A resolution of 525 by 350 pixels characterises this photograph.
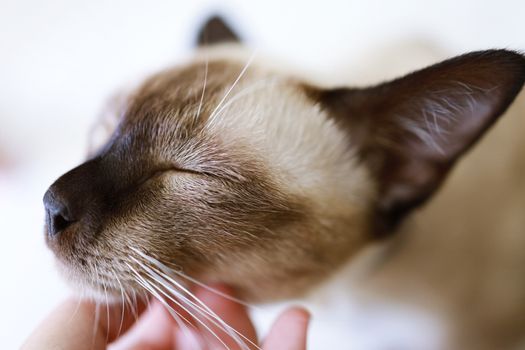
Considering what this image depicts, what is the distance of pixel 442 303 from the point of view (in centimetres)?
121

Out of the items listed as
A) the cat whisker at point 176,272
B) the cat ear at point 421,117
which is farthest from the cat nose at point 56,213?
the cat ear at point 421,117

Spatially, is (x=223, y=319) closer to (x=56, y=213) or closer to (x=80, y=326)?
(x=80, y=326)

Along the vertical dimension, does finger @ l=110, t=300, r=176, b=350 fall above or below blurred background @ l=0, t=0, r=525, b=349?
below

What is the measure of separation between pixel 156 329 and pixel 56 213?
377 millimetres

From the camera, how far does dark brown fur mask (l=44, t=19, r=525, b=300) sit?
2.69 feet

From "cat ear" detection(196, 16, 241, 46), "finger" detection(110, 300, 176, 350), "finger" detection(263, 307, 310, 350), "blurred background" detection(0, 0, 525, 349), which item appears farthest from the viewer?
"blurred background" detection(0, 0, 525, 349)

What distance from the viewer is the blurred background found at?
1621 millimetres

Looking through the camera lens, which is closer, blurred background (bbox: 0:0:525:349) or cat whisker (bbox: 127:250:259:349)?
cat whisker (bbox: 127:250:259:349)

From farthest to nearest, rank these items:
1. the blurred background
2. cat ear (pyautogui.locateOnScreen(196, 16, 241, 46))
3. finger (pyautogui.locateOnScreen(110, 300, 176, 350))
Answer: the blurred background < cat ear (pyautogui.locateOnScreen(196, 16, 241, 46)) < finger (pyautogui.locateOnScreen(110, 300, 176, 350))

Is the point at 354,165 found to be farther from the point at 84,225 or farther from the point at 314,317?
the point at 84,225

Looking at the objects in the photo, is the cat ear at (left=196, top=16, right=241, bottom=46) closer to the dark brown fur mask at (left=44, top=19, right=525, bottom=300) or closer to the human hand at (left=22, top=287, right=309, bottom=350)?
the dark brown fur mask at (left=44, top=19, right=525, bottom=300)

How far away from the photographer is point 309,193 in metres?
0.94

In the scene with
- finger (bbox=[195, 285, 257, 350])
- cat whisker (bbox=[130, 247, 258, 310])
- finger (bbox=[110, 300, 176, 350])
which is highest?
cat whisker (bbox=[130, 247, 258, 310])

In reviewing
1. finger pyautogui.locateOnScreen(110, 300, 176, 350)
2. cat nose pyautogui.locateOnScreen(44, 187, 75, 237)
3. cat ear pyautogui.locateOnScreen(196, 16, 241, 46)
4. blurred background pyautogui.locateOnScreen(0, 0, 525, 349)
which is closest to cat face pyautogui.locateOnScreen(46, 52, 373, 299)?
cat nose pyautogui.locateOnScreen(44, 187, 75, 237)
